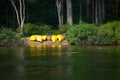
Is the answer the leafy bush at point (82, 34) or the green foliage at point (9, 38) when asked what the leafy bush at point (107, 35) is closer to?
the leafy bush at point (82, 34)

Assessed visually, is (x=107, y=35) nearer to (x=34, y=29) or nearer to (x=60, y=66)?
(x=34, y=29)

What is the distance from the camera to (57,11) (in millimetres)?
62375

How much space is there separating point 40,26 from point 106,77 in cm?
2702

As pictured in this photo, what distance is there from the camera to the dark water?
19562mm

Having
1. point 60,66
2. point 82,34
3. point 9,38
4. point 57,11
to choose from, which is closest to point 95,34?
point 82,34

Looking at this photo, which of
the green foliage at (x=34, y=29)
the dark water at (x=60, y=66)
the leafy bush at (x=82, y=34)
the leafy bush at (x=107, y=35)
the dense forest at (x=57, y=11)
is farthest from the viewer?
the dense forest at (x=57, y=11)

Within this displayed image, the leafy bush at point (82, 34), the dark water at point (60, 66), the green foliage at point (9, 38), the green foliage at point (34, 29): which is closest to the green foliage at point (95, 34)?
the leafy bush at point (82, 34)

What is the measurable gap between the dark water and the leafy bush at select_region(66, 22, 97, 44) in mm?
6968

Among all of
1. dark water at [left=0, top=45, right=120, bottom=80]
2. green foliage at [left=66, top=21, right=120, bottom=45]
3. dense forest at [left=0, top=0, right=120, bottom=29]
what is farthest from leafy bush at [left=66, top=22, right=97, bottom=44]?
dense forest at [left=0, top=0, right=120, bottom=29]

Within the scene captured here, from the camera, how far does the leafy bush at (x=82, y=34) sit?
38209 mm

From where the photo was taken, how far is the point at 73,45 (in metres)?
38.4

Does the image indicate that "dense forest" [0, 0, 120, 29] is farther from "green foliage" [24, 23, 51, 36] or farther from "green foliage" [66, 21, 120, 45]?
"green foliage" [66, 21, 120, 45]

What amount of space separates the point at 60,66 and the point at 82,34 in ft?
50.5

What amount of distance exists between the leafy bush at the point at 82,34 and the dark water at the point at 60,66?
6.97m
